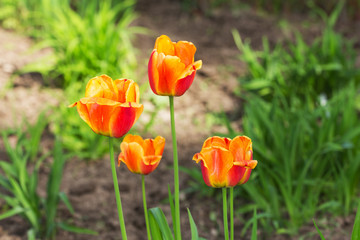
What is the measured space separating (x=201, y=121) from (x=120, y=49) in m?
0.86

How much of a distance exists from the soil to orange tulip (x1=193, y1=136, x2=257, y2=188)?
1.02 m

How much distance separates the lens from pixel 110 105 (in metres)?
0.94

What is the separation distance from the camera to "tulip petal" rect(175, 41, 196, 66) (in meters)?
1.01

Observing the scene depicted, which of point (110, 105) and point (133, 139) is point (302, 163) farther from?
point (110, 105)

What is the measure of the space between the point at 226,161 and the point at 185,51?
9.8 inches

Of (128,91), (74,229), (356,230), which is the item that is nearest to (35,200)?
(74,229)

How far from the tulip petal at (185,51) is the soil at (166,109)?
3.73ft

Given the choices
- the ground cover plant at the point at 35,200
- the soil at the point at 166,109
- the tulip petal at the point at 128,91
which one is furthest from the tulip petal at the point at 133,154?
the soil at the point at 166,109

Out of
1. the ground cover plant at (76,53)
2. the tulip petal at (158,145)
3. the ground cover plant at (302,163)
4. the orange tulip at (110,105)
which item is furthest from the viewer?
the ground cover plant at (76,53)

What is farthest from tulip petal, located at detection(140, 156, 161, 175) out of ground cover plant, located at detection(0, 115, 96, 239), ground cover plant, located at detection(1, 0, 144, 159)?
ground cover plant, located at detection(1, 0, 144, 159)

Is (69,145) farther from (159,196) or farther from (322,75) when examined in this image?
(322,75)

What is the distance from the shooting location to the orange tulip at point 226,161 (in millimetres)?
969

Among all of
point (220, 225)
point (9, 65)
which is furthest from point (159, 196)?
point (9, 65)

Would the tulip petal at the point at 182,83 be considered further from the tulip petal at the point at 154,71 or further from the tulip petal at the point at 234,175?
the tulip petal at the point at 234,175
